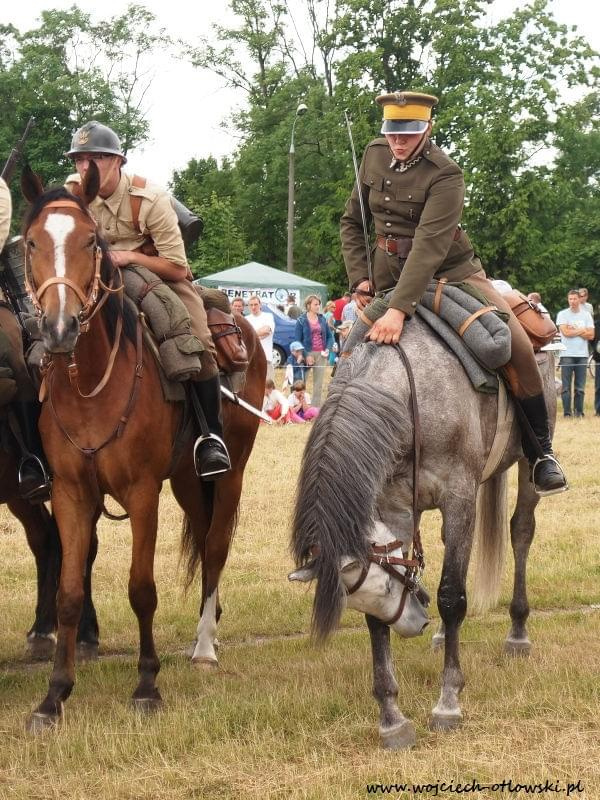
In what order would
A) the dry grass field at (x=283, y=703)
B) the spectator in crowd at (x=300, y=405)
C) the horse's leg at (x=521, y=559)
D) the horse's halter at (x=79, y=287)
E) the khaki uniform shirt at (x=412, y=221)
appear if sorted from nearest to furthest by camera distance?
the dry grass field at (x=283, y=703) → the horse's halter at (x=79, y=287) → the khaki uniform shirt at (x=412, y=221) → the horse's leg at (x=521, y=559) → the spectator in crowd at (x=300, y=405)

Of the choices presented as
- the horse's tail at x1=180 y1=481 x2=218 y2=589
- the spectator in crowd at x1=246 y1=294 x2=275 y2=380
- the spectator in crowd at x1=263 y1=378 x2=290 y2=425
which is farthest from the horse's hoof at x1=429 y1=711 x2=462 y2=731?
the spectator in crowd at x1=263 y1=378 x2=290 y2=425

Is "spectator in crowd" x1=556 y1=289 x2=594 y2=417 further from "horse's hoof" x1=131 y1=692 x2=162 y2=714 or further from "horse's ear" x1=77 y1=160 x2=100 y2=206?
"horse's ear" x1=77 y1=160 x2=100 y2=206

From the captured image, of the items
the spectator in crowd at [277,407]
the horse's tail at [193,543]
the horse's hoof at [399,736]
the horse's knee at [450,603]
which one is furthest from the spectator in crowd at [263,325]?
the horse's hoof at [399,736]

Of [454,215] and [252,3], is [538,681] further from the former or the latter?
[252,3]

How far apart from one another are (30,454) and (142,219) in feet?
5.10

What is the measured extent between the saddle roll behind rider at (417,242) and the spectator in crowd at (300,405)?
45.8 ft

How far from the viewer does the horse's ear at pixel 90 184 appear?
6.18 meters

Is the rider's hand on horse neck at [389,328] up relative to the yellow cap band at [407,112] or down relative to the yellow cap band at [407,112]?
down

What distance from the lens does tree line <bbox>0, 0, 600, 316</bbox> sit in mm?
41094

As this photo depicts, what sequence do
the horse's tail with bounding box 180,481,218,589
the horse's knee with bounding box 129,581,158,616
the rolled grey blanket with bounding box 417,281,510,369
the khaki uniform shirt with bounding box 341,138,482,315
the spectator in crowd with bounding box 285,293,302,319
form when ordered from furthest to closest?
the spectator in crowd with bounding box 285,293,302,319
the horse's tail with bounding box 180,481,218,589
the horse's knee with bounding box 129,581,158,616
the khaki uniform shirt with bounding box 341,138,482,315
the rolled grey blanket with bounding box 417,281,510,369

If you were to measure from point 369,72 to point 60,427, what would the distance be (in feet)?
130

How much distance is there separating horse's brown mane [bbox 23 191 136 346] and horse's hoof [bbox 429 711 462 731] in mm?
2651

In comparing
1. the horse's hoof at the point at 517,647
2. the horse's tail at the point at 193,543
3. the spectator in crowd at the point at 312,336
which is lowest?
the horse's hoof at the point at 517,647

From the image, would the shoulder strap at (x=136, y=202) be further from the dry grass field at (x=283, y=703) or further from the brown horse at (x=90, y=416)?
the dry grass field at (x=283, y=703)
